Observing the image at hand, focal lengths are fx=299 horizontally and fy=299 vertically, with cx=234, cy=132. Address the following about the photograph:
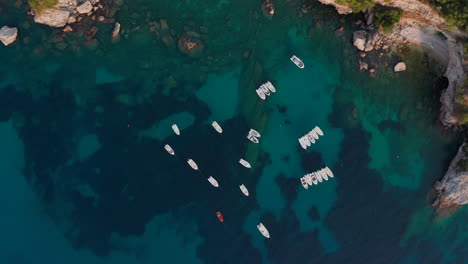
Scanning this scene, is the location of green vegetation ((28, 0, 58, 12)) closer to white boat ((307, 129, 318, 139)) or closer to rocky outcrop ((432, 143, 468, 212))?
white boat ((307, 129, 318, 139))

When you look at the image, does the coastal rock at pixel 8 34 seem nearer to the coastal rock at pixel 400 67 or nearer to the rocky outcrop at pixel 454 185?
the coastal rock at pixel 400 67

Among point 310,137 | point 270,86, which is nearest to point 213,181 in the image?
point 310,137

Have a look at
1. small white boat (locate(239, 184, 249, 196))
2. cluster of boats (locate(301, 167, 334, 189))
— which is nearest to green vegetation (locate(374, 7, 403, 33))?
cluster of boats (locate(301, 167, 334, 189))

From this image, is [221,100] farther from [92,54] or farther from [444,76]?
[444,76]

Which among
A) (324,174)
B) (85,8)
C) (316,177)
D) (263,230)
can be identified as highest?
(85,8)

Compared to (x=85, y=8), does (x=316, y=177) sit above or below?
below

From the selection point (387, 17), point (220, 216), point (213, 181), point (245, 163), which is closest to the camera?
point (387, 17)

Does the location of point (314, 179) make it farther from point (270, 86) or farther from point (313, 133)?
point (270, 86)
